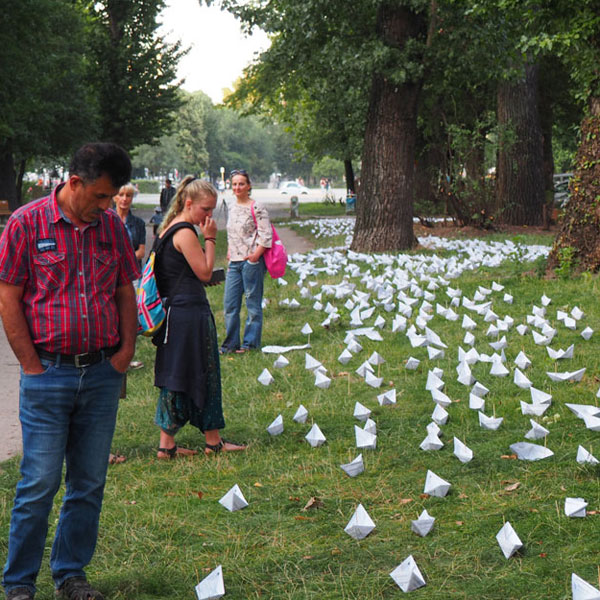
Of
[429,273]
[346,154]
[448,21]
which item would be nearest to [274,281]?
[429,273]

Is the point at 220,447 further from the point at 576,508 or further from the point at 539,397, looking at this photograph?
the point at 576,508

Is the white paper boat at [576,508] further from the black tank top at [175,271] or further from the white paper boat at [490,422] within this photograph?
the black tank top at [175,271]

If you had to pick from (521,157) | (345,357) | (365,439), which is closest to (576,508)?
(365,439)

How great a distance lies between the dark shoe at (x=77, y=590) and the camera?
3480 millimetres

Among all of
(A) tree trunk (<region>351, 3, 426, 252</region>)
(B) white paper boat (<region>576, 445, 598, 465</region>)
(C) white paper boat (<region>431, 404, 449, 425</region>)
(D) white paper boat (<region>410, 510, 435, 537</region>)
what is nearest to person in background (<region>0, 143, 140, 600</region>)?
(D) white paper boat (<region>410, 510, 435, 537</region>)

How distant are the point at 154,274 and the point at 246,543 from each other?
2.04m

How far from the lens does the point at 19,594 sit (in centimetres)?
338

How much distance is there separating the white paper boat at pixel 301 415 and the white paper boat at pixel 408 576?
2.50 meters

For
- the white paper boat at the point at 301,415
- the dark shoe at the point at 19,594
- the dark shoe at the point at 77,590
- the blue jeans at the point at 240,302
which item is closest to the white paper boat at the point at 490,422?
the white paper boat at the point at 301,415

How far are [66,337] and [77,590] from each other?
1070 millimetres

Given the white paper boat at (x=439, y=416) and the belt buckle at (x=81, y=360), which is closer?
the belt buckle at (x=81, y=360)

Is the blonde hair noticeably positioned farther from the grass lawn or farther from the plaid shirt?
the plaid shirt

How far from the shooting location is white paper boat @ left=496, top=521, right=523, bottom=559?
3.63 meters

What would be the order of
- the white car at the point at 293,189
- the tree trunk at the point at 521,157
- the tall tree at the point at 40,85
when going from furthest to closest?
the white car at the point at 293,189 → the tree trunk at the point at 521,157 → the tall tree at the point at 40,85
